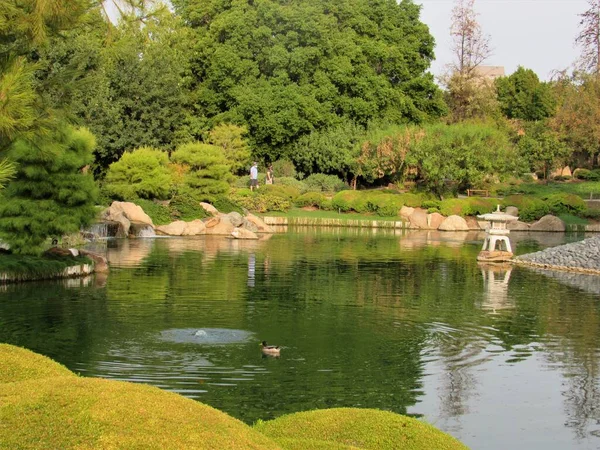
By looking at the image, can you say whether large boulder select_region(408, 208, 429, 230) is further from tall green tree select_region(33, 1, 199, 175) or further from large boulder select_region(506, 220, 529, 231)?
tall green tree select_region(33, 1, 199, 175)

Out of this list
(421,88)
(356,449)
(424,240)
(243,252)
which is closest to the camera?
(356,449)

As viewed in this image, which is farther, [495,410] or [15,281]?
[15,281]

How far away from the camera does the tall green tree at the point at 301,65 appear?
54.8 m

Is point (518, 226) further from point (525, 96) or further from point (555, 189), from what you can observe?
point (525, 96)

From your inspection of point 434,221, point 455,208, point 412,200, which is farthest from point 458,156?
point 434,221

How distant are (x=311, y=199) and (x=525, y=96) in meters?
32.8

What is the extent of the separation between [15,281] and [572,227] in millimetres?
31567

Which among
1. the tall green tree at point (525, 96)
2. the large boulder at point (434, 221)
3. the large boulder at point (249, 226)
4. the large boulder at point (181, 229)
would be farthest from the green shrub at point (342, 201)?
A: the tall green tree at point (525, 96)

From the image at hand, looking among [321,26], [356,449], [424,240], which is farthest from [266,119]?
[356,449]

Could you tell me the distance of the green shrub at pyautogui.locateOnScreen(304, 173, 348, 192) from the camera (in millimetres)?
53750

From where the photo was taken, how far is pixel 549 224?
46750 millimetres

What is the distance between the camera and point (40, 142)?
41.4 ft

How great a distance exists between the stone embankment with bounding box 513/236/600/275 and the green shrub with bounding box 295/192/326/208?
66.6 ft

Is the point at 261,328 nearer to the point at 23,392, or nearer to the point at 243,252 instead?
the point at 23,392
